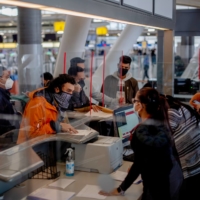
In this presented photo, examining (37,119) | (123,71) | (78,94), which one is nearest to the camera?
(37,119)

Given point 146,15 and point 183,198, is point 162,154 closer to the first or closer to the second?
point 183,198

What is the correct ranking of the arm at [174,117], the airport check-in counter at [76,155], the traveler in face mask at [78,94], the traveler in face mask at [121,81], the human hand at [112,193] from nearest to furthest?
the airport check-in counter at [76,155]
the human hand at [112,193]
the arm at [174,117]
the traveler in face mask at [78,94]
the traveler in face mask at [121,81]

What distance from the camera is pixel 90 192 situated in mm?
2088

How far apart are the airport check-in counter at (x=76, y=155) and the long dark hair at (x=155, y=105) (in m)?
0.43

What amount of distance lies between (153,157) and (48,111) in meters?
0.93

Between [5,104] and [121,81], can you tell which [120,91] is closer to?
[121,81]

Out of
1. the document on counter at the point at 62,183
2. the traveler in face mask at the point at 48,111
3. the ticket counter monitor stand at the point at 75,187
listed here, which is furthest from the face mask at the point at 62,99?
the document on counter at the point at 62,183

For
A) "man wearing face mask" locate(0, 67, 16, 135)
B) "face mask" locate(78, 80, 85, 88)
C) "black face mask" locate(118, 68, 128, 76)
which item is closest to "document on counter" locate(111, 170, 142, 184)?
"man wearing face mask" locate(0, 67, 16, 135)

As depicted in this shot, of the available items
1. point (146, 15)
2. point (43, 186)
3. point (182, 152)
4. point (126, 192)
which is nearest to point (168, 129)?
point (182, 152)

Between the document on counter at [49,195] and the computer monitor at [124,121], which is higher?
the computer monitor at [124,121]

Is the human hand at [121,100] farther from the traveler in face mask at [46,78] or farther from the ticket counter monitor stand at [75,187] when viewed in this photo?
the ticket counter monitor stand at [75,187]

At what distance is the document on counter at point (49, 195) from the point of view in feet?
6.59

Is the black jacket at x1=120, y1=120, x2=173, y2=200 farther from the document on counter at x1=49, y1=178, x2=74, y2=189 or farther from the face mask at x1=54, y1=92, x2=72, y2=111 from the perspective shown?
the face mask at x1=54, y1=92, x2=72, y2=111

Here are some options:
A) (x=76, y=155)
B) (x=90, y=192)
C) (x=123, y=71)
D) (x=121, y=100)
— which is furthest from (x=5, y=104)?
(x=123, y=71)
